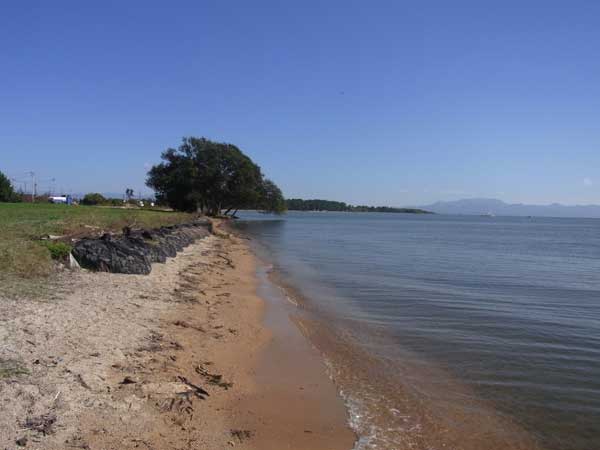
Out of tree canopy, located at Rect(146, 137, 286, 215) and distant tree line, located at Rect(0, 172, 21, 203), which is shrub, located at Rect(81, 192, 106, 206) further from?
distant tree line, located at Rect(0, 172, 21, 203)

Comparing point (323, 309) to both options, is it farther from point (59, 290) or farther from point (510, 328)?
point (59, 290)

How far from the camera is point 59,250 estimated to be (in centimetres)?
1176

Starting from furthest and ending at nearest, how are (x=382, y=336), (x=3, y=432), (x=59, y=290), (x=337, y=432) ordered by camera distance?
(x=382, y=336) → (x=59, y=290) → (x=337, y=432) → (x=3, y=432)

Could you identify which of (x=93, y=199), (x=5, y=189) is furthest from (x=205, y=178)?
(x=5, y=189)

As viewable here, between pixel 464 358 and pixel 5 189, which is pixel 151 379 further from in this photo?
pixel 5 189

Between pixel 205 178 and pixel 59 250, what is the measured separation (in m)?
66.8

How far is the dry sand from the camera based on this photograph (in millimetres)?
4586

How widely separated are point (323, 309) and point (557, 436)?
7674 millimetres

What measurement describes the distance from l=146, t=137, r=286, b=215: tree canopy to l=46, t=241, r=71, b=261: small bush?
206 ft

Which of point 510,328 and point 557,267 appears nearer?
point 510,328

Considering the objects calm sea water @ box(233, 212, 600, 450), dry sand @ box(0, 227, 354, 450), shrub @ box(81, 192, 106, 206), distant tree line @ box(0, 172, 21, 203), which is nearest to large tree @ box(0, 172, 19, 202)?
distant tree line @ box(0, 172, 21, 203)

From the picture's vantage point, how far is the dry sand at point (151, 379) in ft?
15.0

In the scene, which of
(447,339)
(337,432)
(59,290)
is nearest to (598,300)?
(447,339)

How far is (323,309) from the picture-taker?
42.9ft
